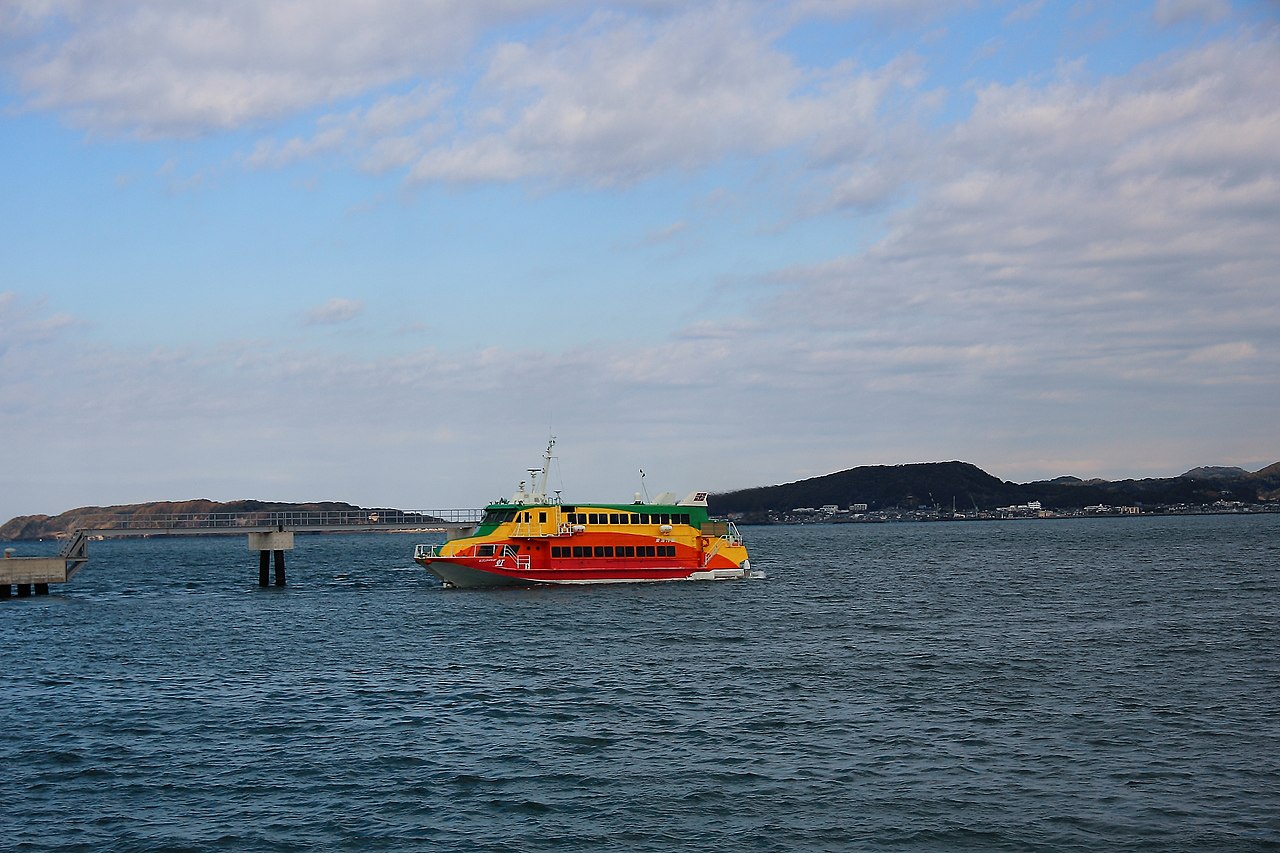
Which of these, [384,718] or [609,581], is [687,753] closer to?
Answer: [384,718]

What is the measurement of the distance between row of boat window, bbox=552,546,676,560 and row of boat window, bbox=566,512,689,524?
1543 mm

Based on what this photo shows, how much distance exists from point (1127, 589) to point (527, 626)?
1514 inches

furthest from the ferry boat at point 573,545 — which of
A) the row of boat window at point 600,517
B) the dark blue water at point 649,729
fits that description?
the dark blue water at point 649,729

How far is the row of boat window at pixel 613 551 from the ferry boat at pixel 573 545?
12mm

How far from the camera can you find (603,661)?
135 ft

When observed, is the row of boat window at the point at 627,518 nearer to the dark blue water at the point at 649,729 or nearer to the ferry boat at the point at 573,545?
the ferry boat at the point at 573,545

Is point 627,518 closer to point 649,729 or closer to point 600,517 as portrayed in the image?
point 600,517

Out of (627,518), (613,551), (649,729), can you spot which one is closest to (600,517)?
(627,518)

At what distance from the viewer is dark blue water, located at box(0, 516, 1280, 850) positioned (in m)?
21.6

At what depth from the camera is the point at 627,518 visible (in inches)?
2761

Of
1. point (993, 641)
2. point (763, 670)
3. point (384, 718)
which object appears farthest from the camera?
point (993, 641)

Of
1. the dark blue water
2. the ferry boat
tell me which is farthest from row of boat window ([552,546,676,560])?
the dark blue water

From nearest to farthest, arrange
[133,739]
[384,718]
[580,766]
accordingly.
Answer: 1. [580,766]
2. [133,739]
3. [384,718]

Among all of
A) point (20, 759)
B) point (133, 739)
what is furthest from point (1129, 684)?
point (20, 759)
